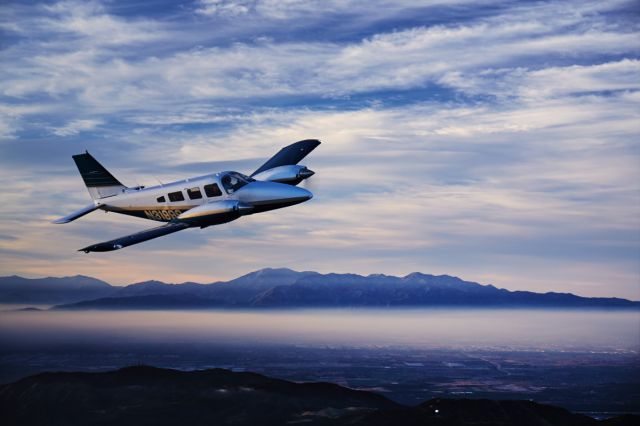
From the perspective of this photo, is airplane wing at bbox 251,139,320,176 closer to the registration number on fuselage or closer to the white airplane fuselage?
the white airplane fuselage

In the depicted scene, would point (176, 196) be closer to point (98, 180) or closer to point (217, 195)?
point (217, 195)

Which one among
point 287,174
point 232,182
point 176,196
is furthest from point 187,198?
point 287,174

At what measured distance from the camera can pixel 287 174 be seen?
73.8 metres

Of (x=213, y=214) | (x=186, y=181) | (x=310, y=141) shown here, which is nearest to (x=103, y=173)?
(x=186, y=181)

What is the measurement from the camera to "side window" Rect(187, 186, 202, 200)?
211 ft

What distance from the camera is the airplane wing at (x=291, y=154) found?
262 ft

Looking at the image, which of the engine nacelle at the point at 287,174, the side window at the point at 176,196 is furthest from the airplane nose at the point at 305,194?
the side window at the point at 176,196

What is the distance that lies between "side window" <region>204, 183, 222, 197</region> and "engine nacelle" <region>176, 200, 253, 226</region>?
1.80 meters

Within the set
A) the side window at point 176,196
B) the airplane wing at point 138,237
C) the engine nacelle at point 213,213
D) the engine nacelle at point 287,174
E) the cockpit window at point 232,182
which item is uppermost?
the engine nacelle at point 287,174

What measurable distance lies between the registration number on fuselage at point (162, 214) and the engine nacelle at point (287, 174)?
11.4m

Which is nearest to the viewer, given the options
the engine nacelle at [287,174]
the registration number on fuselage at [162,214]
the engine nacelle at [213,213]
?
the engine nacelle at [213,213]

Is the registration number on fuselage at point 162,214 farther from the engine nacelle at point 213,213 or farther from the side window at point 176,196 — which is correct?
the engine nacelle at point 213,213

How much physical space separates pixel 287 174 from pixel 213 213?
1470 cm

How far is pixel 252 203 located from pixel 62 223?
17721 mm
